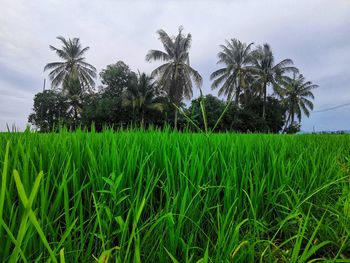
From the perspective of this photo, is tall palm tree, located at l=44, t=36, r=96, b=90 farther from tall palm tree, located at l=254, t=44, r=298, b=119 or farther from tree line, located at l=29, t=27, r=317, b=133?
tall palm tree, located at l=254, t=44, r=298, b=119

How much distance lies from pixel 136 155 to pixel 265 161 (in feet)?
2.87

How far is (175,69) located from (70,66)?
1240 centimetres

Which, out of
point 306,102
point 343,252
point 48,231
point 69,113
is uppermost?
point 306,102

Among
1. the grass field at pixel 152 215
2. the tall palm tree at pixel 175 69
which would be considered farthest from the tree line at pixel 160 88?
the grass field at pixel 152 215

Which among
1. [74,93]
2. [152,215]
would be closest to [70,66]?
[74,93]

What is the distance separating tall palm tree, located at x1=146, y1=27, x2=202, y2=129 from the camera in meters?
28.5

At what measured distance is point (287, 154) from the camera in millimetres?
2121

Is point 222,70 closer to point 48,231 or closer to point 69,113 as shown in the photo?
point 69,113

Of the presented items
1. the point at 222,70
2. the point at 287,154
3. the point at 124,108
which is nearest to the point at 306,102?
the point at 222,70

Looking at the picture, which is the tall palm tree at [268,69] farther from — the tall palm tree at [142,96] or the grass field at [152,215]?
the grass field at [152,215]

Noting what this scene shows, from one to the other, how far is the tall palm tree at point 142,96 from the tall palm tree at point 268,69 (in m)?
12.9

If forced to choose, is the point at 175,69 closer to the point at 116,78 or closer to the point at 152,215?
the point at 116,78

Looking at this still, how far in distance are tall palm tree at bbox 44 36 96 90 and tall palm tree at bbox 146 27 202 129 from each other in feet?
28.3

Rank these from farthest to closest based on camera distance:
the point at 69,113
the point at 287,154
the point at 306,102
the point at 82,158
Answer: the point at 306,102 → the point at 69,113 → the point at 287,154 → the point at 82,158
